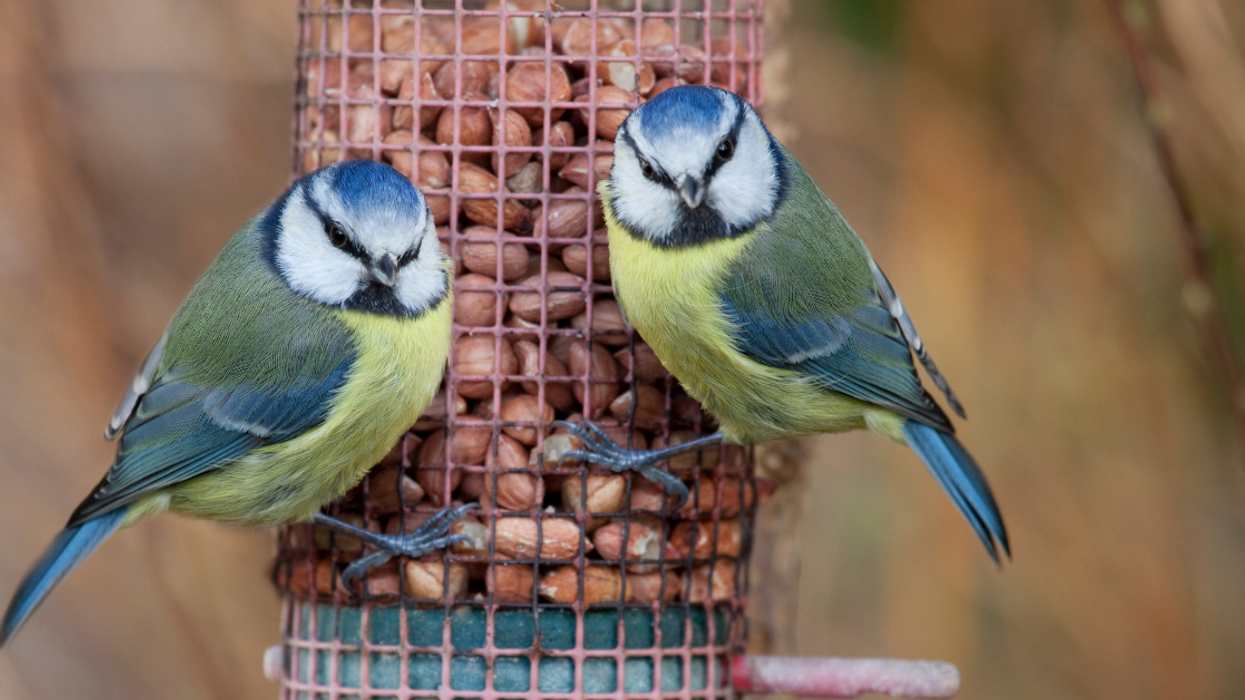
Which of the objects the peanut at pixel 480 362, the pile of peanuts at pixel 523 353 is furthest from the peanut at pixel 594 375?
the peanut at pixel 480 362

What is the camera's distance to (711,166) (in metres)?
2.45

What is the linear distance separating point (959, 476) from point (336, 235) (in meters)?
1.40

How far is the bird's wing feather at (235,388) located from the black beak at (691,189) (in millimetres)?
726

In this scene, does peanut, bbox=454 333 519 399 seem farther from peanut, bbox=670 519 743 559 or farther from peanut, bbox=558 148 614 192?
peanut, bbox=670 519 743 559

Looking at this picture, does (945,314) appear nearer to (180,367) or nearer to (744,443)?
(744,443)

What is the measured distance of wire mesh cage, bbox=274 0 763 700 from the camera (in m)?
2.67

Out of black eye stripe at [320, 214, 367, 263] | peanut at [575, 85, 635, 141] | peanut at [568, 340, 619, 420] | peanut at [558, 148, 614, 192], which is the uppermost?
peanut at [575, 85, 635, 141]

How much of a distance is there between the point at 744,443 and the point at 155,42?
219cm

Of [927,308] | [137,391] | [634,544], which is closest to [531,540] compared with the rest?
[634,544]

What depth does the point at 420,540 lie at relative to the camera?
8.66 feet

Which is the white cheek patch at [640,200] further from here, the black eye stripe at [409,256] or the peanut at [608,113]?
the black eye stripe at [409,256]

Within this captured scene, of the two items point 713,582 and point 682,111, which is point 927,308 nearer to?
point 713,582

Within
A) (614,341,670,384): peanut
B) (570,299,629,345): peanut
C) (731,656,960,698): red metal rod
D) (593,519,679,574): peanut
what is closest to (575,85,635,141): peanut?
(570,299,629,345): peanut

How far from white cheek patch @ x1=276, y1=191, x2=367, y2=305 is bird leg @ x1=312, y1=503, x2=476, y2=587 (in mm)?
486
